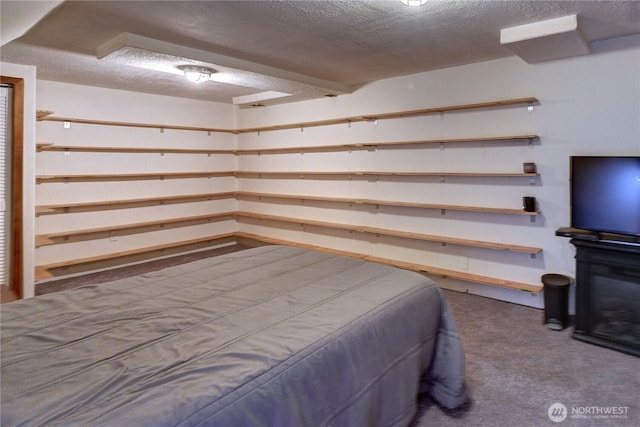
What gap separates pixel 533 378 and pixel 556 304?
0.96 m

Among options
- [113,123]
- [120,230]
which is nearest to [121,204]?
[120,230]

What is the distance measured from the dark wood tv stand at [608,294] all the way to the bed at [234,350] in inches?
58.7

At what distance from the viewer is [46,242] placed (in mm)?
3896

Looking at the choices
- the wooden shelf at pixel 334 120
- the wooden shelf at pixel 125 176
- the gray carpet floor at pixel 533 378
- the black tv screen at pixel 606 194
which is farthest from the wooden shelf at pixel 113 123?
the black tv screen at pixel 606 194

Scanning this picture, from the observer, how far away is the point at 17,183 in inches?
141

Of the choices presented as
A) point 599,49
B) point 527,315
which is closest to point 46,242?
point 527,315

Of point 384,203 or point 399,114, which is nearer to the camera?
point 399,114

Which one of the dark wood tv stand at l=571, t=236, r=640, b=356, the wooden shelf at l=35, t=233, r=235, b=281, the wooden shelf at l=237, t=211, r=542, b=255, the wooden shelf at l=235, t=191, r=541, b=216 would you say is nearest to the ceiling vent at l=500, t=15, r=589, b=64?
the wooden shelf at l=235, t=191, r=541, b=216

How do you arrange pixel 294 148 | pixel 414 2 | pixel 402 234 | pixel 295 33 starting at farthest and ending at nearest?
1. pixel 294 148
2. pixel 402 234
3. pixel 295 33
4. pixel 414 2

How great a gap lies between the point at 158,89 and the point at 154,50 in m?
2.19

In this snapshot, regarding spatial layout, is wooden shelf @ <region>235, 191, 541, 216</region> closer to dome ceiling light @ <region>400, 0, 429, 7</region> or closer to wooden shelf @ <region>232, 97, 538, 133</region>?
wooden shelf @ <region>232, 97, 538, 133</region>

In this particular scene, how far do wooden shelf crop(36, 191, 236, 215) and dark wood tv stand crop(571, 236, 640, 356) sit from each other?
496 centimetres

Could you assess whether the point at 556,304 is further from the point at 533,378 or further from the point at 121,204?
the point at 121,204

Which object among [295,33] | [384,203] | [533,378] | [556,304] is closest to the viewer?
[533,378]
